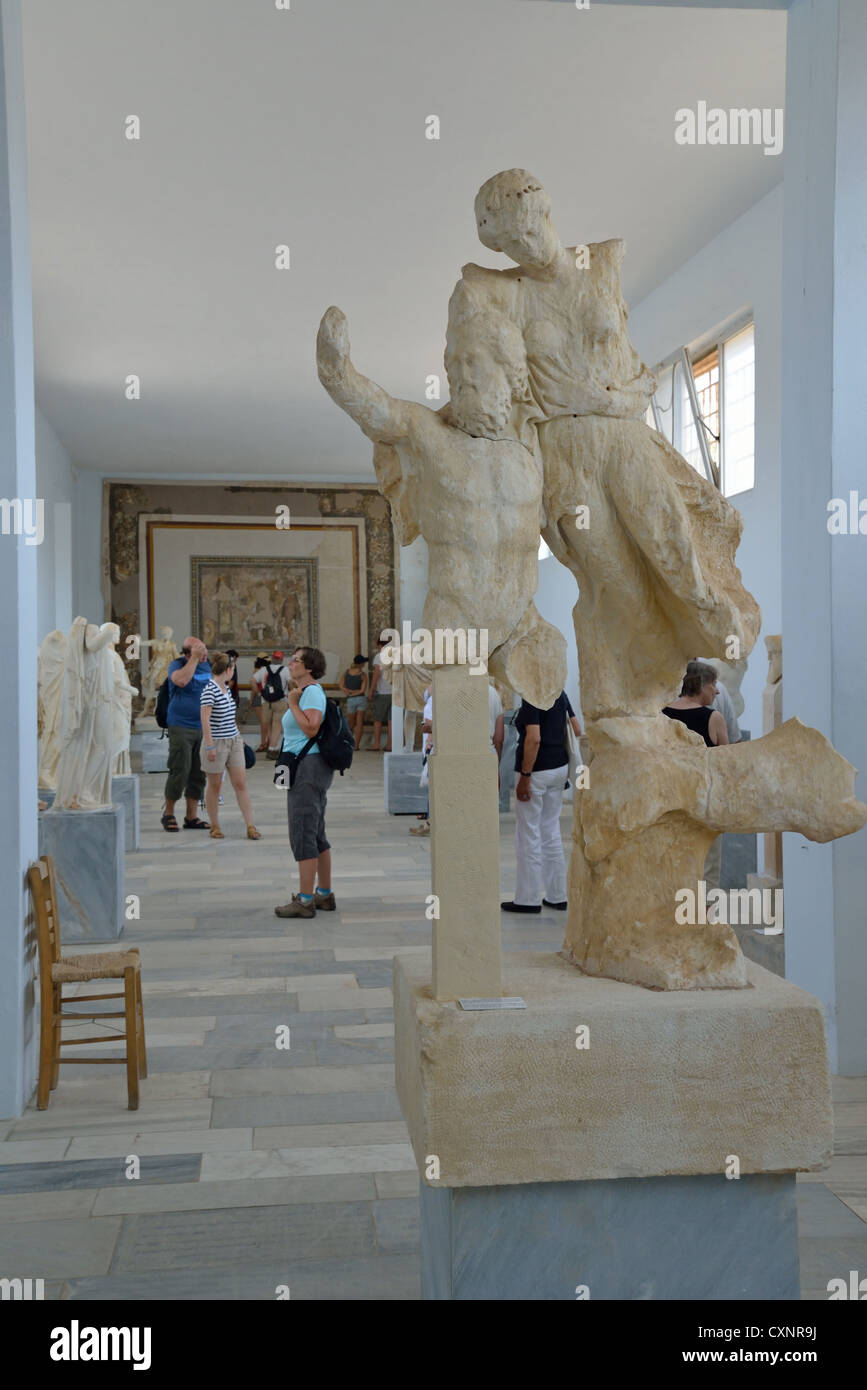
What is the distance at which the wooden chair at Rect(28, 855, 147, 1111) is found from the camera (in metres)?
4.33

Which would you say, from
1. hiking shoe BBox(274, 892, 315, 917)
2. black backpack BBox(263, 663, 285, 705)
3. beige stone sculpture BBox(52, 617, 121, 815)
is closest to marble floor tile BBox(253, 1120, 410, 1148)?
hiking shoe BBox(274, 892, 315, 917)

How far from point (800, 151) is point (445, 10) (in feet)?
8.31

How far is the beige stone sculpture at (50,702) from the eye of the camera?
27.3 feet

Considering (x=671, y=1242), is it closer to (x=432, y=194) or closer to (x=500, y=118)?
(x=500, y=118)

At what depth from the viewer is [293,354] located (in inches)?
503

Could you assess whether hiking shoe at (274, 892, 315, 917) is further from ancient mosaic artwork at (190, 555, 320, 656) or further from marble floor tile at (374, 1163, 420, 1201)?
ancient mosaic artwork at (190, 555, 320, 656)

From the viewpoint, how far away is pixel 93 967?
4.48m

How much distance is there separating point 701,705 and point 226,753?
5034mm

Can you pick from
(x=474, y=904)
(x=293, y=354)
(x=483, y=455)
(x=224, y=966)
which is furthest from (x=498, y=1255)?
(x=293, y=354)

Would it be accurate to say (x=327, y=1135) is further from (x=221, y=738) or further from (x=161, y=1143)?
(x=221, y=738)

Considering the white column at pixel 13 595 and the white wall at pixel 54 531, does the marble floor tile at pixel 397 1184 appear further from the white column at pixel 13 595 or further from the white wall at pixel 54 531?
the white wall at pixel 54 531

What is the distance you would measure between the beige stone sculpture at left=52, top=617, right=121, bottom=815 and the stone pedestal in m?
5.02

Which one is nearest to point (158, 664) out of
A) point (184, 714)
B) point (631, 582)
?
point (184, 714)

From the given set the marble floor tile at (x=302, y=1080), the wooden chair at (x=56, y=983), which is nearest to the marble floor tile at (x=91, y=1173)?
the wooden chair at (x=56, y=983)
